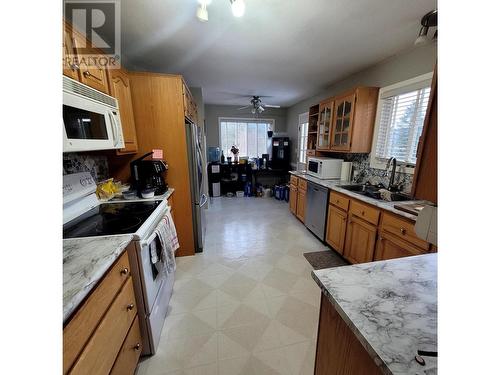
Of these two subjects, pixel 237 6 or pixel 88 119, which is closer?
pixel 237 6

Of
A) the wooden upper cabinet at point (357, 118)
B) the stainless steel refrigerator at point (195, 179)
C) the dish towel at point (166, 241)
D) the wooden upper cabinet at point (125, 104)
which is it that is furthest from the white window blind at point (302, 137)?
the dish towel at point (166, 241)

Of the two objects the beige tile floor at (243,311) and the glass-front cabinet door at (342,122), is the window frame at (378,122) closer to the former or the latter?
the glass-front cabinet door at (342,122)

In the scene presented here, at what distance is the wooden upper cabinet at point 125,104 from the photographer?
182 cm

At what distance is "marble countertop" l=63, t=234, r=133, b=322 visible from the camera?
74cm

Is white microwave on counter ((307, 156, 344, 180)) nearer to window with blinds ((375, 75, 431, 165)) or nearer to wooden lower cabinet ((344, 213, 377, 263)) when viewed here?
window with blinds ((375, 75, 431, 165))

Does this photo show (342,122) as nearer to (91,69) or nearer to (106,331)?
(91,69)

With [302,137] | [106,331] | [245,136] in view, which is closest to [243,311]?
[106,331]

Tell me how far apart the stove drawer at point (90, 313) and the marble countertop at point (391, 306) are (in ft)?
3.06

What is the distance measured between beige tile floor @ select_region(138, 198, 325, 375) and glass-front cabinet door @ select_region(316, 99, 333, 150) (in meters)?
1.55

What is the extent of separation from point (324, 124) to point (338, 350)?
10.6 ft

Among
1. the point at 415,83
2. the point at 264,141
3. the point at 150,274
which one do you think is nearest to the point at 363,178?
the point at 415,83

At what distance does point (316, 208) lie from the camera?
3.00 metres
